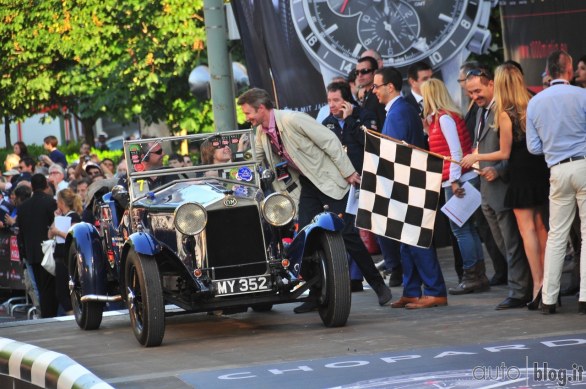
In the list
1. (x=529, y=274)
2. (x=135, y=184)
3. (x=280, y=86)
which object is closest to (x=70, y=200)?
(x=280, y=86)

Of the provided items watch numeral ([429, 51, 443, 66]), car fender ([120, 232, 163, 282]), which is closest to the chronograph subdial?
watch numeral ([429, 51, 443, 66])

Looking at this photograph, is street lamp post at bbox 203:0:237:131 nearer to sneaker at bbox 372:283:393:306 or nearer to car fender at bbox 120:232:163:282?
sneaker at bbox 372:283:393:306

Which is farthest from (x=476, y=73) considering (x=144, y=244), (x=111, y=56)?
(x=111, y=56)

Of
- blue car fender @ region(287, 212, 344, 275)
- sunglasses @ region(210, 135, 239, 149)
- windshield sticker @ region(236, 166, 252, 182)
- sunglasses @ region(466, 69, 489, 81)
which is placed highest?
sunglasses @ region(466, 69, 489, 81)

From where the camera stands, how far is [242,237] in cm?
952

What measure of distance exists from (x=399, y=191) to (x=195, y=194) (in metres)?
1.73

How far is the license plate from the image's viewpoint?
30.5 ft

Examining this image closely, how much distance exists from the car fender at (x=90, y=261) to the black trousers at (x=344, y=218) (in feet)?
5.86

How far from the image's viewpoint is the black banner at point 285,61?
48.2 feet

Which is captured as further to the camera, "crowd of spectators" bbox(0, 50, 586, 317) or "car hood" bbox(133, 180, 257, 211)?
"car hood" bbox(133, 180, 257, 211)

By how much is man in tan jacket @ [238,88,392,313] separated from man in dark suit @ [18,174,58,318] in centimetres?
503

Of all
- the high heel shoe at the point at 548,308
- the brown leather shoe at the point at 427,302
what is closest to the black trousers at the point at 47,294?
the brown leather shoe at the point at 427,302

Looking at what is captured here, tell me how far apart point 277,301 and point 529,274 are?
7.15 feet

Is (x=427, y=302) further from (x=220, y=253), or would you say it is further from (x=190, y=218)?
(x=190, y=218)
